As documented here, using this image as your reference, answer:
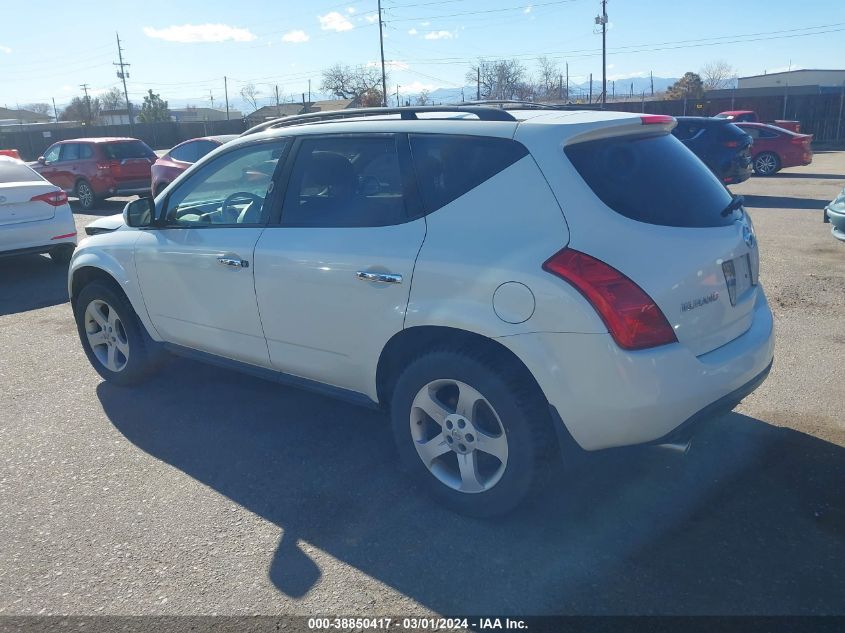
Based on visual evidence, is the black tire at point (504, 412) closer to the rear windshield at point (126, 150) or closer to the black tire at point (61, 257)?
the black tire at point (61, 257)

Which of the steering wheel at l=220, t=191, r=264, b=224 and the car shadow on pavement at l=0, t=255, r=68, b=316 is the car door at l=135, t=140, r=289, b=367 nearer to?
the steering wheel at l=220, t=191, r=264, b=224

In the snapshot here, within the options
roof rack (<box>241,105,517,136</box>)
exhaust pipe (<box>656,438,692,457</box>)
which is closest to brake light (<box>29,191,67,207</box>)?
roof rack (<box>241,105,517,136</box>)

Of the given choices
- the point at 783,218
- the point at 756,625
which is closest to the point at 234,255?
the point at 756,625

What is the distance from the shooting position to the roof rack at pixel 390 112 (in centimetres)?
352

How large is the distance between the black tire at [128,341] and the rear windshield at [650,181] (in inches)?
128

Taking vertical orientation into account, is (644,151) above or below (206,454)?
above

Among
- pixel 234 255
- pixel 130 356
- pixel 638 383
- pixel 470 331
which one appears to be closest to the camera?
pixel 638 383

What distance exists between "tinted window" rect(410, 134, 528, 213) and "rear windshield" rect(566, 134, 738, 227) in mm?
309

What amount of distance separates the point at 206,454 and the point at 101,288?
1.69 metres

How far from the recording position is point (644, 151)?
3.47 metres

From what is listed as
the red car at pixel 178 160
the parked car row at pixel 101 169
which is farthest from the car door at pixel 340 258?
the parked car row at pixel 101 169

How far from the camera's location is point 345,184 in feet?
12.7

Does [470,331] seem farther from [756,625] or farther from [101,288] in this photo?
[101,288]

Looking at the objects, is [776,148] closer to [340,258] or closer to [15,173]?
Answer: [15,173]
